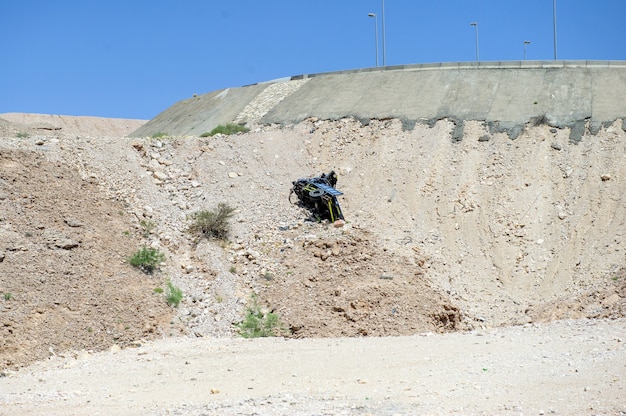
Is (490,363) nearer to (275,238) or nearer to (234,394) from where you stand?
(234,394)

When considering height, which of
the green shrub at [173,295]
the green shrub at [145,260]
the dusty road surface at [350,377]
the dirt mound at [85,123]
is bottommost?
the dusty road surface at [350,377]

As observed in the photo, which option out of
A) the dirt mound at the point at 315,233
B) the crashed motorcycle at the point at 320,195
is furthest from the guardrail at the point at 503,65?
the crashed motorcycle at the point at 320,195

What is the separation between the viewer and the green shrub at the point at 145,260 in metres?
19.5

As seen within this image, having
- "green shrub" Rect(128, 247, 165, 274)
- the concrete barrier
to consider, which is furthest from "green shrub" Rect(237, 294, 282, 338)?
the concrete barrier

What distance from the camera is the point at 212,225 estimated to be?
21.8 meters

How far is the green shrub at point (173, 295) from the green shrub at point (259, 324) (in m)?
1.36

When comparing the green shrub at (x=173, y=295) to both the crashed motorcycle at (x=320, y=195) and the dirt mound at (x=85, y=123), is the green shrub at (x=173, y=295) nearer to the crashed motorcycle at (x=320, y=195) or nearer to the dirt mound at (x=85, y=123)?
the crashed motorcycle at (x=320, y=195)

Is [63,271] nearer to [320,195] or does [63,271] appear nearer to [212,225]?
[212,225]

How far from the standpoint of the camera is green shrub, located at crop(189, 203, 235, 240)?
71.3 feet

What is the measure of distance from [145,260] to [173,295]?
1.11 meters

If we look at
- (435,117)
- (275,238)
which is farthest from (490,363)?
(435,117)

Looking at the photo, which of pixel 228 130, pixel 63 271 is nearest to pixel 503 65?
pixel 228 130

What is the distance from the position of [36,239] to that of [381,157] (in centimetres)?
1076

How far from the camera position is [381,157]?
1032 inches
